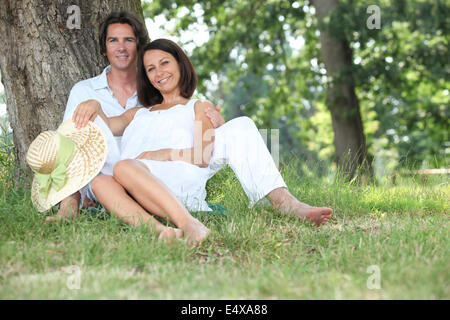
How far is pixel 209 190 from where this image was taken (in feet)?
15.5

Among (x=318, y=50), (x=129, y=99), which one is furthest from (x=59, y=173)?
(x=318, y=50)

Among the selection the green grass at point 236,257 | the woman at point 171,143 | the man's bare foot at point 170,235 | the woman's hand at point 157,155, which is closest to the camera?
the green grass at point 236,257

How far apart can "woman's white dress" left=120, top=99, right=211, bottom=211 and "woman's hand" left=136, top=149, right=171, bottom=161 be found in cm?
9

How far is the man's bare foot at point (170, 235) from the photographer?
291 centimetres

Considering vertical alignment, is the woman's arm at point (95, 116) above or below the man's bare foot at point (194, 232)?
above

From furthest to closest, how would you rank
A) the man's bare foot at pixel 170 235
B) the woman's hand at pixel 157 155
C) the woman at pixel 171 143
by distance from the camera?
the woman's hand at pixel 157 155
the woman at pixel 171 143
the man's bare foot at pixel 170 235

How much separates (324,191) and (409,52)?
641cm

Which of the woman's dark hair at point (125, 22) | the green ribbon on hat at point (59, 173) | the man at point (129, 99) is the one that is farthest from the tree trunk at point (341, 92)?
the green ribbon on hat at point (59, 173)

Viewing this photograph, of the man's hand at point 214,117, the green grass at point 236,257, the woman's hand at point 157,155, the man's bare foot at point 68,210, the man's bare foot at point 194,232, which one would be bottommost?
the green grass at point 236,257

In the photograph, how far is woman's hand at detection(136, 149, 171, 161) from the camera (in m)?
3.57

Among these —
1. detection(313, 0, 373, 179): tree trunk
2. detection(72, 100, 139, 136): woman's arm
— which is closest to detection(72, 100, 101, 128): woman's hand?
detection(72, 100, 139, 136): woman's arm

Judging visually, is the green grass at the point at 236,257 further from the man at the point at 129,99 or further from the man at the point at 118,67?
the man at the point at 118,67
